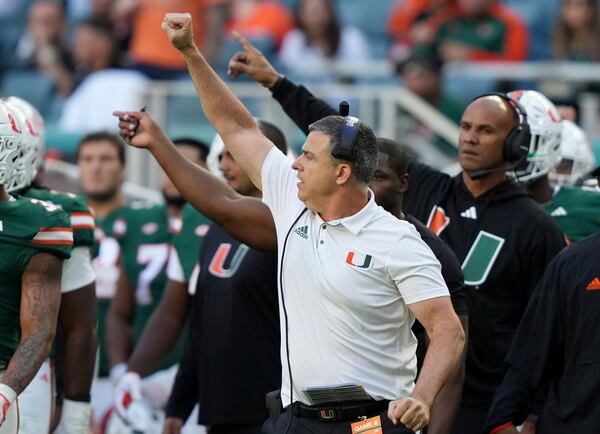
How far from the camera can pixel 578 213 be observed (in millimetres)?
6531

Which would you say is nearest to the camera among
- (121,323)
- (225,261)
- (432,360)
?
(432,360)

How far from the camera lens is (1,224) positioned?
5129 mm

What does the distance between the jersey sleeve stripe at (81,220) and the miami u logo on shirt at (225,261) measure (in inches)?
23.1

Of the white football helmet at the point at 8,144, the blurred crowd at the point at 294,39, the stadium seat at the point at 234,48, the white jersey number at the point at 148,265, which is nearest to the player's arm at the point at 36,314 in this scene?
the white football helmet at the point at 8,144

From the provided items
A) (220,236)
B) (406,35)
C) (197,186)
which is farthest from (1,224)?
(406,35)

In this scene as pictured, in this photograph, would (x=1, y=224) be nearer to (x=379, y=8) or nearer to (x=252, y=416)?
(x=252, y=416)

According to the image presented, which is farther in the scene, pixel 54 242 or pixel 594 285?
pixel 54 242

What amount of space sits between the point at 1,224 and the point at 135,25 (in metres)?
8.44

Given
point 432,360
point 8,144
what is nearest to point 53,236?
point 8,144

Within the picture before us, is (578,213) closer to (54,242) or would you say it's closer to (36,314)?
(54,242)

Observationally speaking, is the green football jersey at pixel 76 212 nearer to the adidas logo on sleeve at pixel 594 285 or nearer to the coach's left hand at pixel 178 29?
the coach's left hand at pixel 178 29

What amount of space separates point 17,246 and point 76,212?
0.87 m

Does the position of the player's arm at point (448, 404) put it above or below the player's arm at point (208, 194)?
below

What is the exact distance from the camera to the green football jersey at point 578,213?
6.50 m
